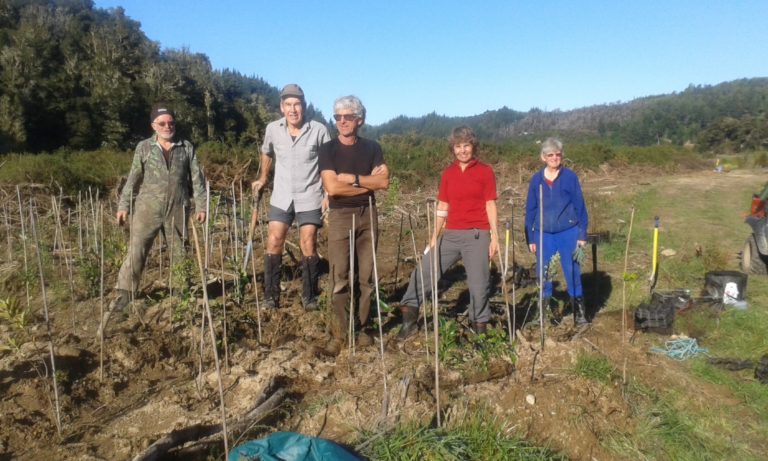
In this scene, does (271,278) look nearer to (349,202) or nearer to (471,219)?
(349,202)

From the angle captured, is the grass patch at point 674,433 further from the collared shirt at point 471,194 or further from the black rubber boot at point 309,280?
the black rubber boot at point 309,280

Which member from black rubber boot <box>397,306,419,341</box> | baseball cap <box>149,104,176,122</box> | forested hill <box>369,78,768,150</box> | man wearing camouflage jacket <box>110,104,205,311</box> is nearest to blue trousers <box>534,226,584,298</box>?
black rubber boot <box>397,306,419,341</box>

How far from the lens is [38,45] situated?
1912 centimetres

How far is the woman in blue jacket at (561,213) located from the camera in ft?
13.8

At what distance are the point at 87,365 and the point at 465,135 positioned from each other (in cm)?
280

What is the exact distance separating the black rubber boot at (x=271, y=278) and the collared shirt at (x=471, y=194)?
1.50 m

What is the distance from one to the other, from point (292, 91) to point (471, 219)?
1608mm

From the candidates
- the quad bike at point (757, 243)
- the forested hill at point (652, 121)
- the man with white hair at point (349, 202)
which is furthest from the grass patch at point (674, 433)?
the forested hill at point (652, 121)

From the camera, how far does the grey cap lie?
4133 mm

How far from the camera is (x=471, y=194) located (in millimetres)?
3771

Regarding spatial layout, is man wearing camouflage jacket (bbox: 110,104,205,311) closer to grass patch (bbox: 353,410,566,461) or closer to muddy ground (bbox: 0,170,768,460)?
muddy ground (bbox: 0,170,768,460)

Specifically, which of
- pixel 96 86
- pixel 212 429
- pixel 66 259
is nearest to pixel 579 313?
pixel 212 429

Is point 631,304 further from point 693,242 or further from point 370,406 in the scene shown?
point 693,242

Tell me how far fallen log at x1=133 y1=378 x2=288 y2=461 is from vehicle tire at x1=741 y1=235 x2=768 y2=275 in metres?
5.73
